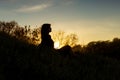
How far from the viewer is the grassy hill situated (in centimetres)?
1988

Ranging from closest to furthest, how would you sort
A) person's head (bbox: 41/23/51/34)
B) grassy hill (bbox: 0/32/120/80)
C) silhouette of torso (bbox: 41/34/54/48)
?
1. grassy hill (bbox: 0/32/120/80)
2. silhouette of torso (bbox: 41/34/54/48)
3. person's head (bbox: 41/23/51/34)

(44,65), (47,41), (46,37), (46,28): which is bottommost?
(44,65)

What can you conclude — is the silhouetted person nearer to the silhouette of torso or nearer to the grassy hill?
the silhouette of torso

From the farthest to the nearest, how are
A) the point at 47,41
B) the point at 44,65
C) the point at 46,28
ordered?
the point at 46,28 < the point at 47,41 < the point at 44,65

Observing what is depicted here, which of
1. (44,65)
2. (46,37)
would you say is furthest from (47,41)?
(44,65)

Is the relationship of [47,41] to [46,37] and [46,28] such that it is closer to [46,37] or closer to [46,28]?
[46,37]

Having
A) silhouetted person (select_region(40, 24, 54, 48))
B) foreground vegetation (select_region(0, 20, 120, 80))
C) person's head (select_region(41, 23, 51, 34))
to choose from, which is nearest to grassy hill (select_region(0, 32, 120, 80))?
foreground vegetation (select_region(0, 20, 120, 80))

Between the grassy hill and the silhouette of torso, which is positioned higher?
the silhouette of torso

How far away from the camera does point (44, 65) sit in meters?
21.2

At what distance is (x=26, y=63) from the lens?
20.8 m

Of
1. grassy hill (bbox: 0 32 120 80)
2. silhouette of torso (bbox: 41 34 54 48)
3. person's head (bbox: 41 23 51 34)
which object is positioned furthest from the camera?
person's head (bbox: 41 23 51 34)

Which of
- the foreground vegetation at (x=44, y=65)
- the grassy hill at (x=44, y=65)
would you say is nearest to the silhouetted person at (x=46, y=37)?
the foreground vegetation at (x=44, y=65)

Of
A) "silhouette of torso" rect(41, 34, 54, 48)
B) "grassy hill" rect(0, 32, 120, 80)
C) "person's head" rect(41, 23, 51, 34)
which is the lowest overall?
"grassy hill" rect(0, 32, 120, 80)

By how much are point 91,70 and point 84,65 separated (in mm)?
1694
